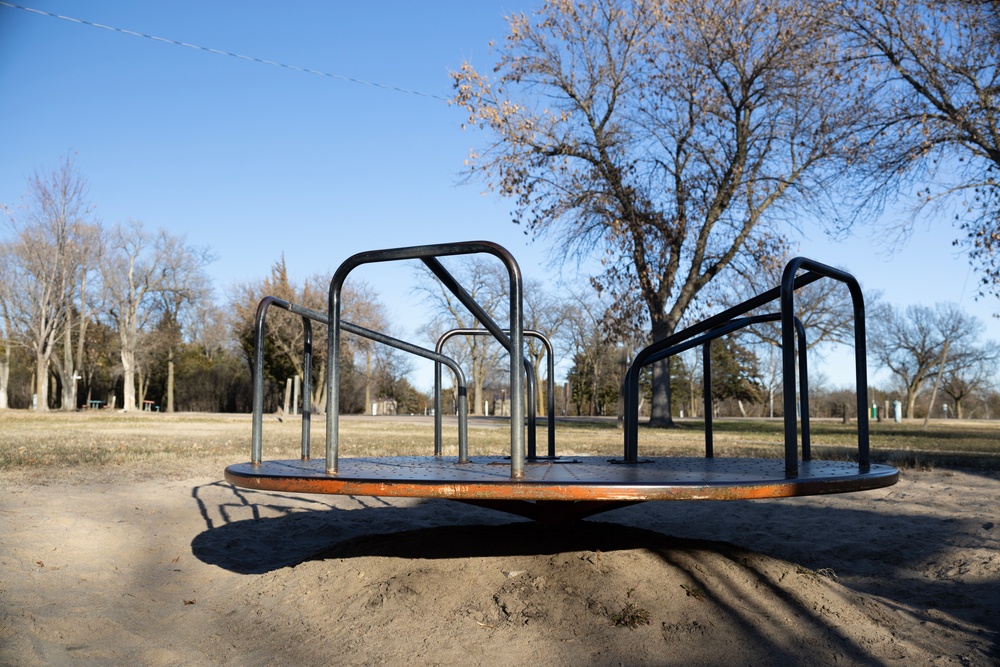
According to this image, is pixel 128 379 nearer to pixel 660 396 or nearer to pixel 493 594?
pixel 660 396

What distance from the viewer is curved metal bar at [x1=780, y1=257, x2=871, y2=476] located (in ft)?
7.91

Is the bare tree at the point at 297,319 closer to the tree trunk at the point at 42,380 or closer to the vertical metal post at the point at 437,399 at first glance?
the tree trunk at the point at 42,380

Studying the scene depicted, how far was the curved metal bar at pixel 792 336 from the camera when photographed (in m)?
2.41

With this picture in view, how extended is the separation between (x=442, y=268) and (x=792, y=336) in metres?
1.17

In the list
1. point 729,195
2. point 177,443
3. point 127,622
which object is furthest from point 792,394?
point 729,195

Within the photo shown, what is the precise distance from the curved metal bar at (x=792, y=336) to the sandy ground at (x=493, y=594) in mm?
630

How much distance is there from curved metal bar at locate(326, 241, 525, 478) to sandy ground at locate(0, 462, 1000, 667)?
730 mm

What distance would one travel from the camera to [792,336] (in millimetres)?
2396

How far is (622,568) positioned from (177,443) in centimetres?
899

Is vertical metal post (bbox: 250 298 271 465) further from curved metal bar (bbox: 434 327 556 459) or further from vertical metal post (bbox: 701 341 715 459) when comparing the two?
vertical metal post (bbox: 701 341 715 459)

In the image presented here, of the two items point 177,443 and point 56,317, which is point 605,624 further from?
point 56,317

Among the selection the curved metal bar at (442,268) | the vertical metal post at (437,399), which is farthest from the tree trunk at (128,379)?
the curved metal bar at (442,268)

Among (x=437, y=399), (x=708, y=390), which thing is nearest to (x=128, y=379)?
(x=437, y=399)

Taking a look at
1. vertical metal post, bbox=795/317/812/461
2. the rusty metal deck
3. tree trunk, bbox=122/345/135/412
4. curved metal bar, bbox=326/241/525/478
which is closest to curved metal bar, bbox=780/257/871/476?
the rusty metal deck
